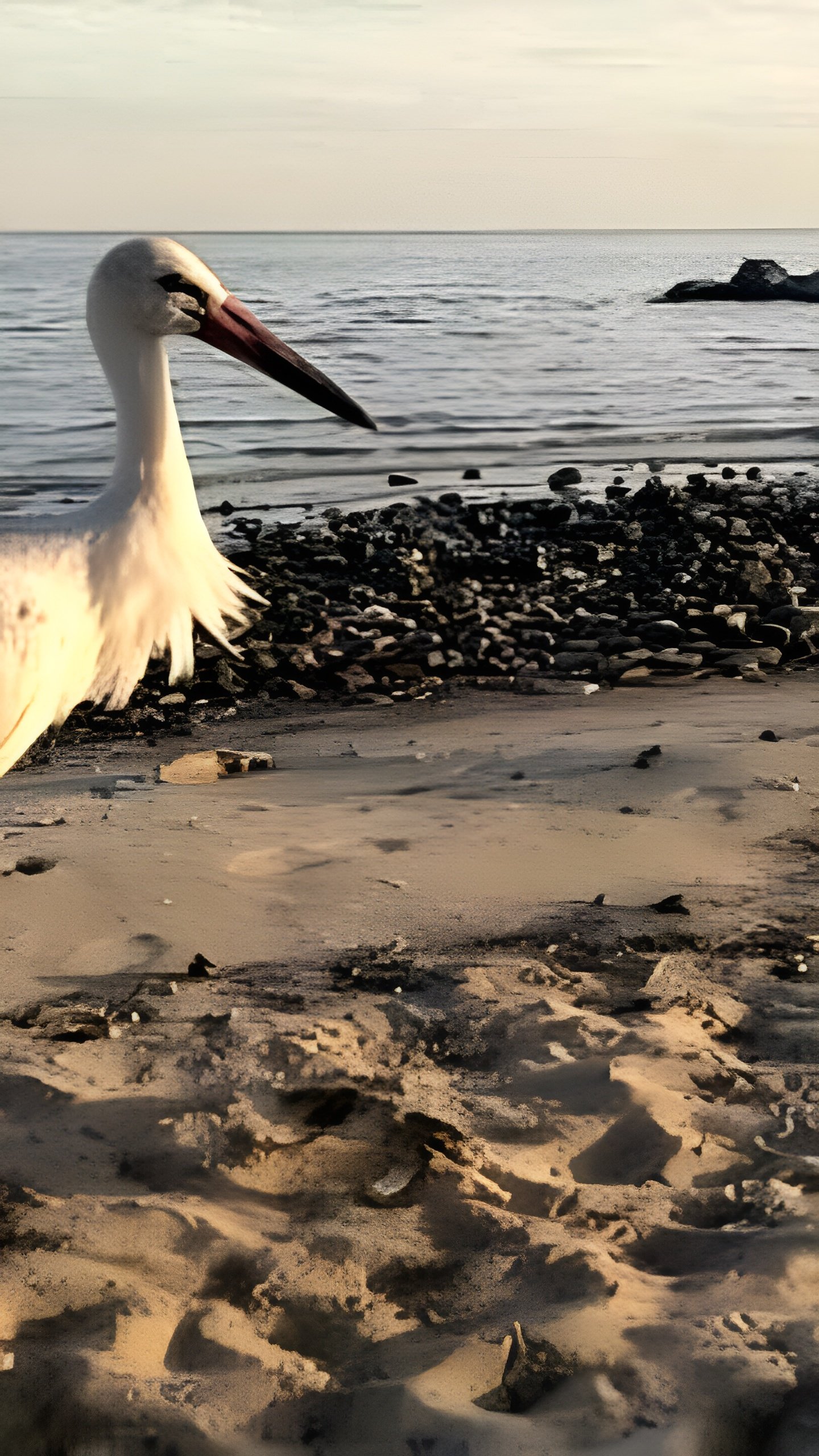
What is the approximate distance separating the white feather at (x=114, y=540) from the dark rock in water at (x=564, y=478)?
869 cm

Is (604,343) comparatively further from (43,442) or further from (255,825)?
(255,825)

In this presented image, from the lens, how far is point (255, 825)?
4.50 m

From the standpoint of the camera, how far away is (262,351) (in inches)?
166

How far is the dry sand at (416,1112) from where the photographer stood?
212 cm

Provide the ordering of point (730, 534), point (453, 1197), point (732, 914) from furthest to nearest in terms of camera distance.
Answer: point (730, 534) < point (732, 914) < point (453, 1197)

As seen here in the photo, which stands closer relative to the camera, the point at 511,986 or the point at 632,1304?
the point at 632,1304

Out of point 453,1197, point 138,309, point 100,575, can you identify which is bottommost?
point 453,1197

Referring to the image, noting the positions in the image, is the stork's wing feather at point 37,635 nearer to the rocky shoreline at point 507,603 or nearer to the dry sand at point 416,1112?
the dry sand at point 416,1112

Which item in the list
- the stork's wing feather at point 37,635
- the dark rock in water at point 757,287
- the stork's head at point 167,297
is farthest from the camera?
the dark rock in water at point 757,287

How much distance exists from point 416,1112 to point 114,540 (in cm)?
212

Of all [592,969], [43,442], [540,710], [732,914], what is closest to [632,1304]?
[592,969]

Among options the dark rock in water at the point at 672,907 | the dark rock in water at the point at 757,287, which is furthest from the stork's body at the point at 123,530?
the dark rock in water at the point at 757,287

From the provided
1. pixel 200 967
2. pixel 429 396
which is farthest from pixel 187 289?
pixel 429 396

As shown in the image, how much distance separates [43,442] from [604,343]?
1653 cm
